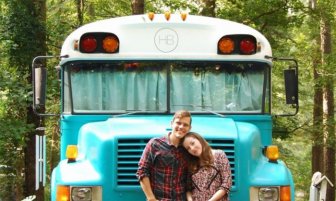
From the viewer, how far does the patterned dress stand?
5.94 meters

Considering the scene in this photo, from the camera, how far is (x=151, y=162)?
607cm

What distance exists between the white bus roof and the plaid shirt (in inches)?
70.7

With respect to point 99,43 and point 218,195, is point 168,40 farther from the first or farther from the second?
point 218,195

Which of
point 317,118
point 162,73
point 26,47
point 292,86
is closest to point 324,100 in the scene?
point 317,118

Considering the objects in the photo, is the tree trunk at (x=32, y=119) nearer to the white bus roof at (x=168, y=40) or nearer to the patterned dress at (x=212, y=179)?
the white bus roof at (x=168, y=40)

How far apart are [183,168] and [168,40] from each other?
2.02 meters

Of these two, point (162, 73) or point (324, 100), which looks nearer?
point (162, 73)

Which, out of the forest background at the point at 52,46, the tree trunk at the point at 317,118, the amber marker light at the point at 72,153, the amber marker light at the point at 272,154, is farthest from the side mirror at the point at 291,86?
the tree trunk at the point at 317,118

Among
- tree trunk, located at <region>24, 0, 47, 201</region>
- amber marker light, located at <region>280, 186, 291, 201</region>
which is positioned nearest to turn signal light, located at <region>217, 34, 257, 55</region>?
amber marker light, located at <region>280, 186, 291, 201</region>

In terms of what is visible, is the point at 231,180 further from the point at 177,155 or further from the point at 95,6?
the point at 95,6

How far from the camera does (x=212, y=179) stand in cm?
596

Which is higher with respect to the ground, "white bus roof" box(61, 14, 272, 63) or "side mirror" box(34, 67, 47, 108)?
"white bus roof" box(61, 14, 272, 63)

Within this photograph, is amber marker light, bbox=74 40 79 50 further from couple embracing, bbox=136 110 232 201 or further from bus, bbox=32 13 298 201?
couple embracing, bbox=136 110 232 201

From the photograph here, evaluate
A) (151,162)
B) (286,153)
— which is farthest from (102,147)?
(286,153)
